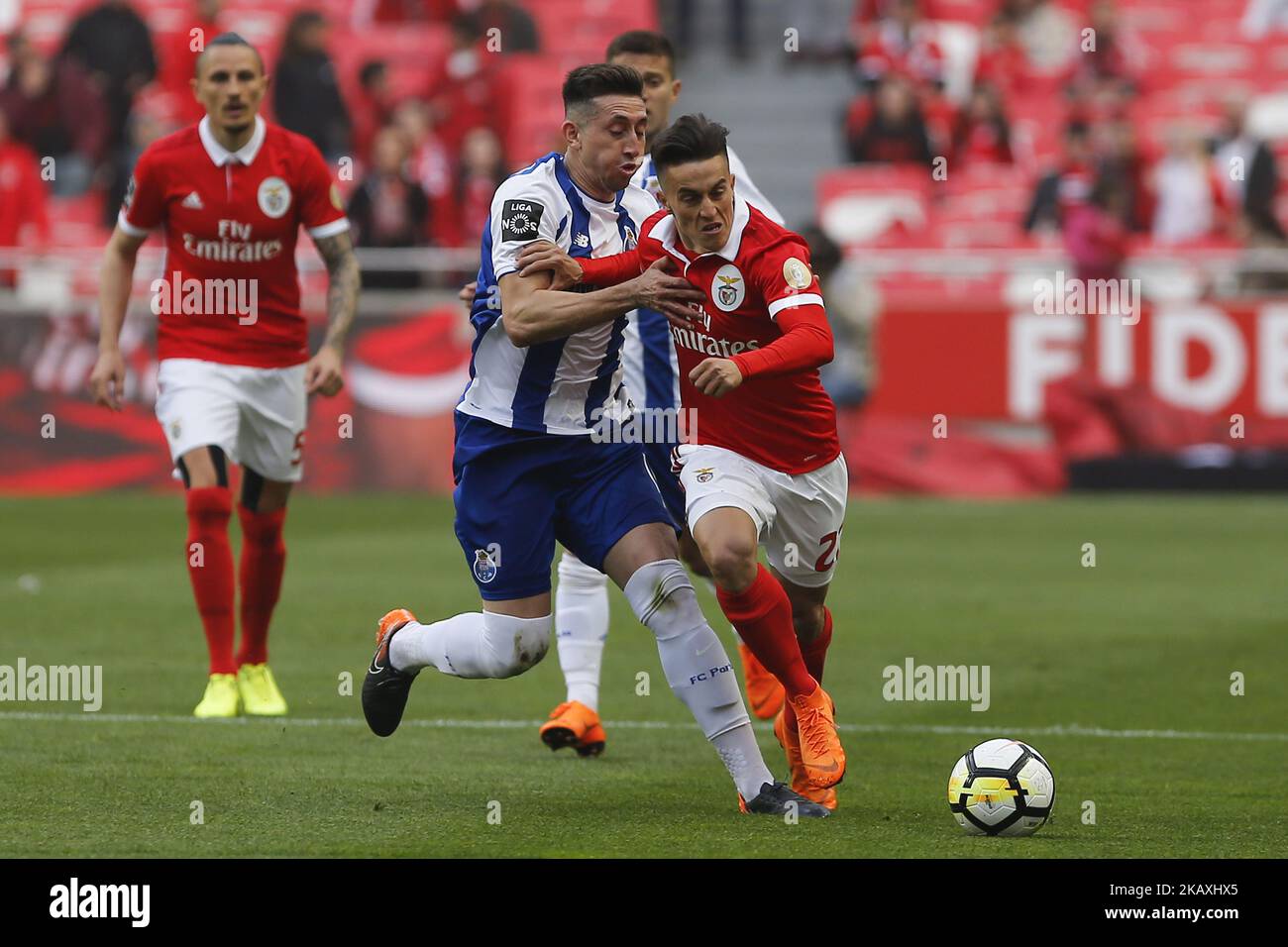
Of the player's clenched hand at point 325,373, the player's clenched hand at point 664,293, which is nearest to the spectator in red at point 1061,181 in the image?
the player's clenched hand at point 325,373

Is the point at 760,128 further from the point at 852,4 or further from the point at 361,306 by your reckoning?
the point at 361,306

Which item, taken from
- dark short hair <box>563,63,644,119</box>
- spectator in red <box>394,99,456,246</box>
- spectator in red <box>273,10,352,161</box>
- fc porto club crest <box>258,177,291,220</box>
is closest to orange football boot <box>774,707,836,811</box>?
dark short hair <box>563,63,644,119</box>

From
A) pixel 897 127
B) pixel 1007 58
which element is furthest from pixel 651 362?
pixel 1007 58

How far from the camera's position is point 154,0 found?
24281mm

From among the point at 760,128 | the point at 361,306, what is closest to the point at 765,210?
the point at 361,306

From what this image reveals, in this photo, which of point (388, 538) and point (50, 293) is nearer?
point (388, 538)

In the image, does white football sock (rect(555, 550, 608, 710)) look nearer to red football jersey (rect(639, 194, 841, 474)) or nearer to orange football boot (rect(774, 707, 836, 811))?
orange football boot (rect(774, 707, 836, 811))

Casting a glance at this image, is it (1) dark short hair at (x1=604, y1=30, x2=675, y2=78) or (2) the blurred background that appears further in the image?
(2) the blurred background

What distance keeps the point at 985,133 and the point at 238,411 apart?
14575mm

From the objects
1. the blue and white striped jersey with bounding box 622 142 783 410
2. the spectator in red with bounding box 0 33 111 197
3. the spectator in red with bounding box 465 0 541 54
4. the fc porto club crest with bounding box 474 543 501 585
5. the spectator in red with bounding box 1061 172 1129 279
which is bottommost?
the fc porto club crest with bounding box 474 543 501 585

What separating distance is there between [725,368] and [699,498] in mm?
750

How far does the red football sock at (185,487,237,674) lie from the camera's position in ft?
27.1
